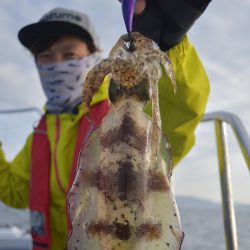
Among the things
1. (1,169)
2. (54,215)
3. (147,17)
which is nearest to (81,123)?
(54,215)

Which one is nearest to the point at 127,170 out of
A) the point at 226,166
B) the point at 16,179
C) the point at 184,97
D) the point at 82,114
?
the point at 184,97

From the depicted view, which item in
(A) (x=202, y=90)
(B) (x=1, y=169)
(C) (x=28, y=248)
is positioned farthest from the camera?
(C) (x=28, y=248)

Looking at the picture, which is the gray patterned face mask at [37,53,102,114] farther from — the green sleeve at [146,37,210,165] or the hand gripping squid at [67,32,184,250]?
the hand gripping squid at [67,32,184,250]

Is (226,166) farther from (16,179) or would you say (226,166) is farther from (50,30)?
(16,179)

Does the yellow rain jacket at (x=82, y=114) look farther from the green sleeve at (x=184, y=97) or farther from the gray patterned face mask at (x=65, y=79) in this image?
the gray patterned face mask at (x=65, y=79)

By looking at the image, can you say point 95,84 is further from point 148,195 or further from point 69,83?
point 69,83

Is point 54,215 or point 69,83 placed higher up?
point 69,83

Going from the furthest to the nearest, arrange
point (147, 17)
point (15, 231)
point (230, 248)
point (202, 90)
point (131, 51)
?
1. point (15, 231)
2. point (230, 248)
3. point (202, 90)
4. point (147, 17)
5. point (131, 51)
